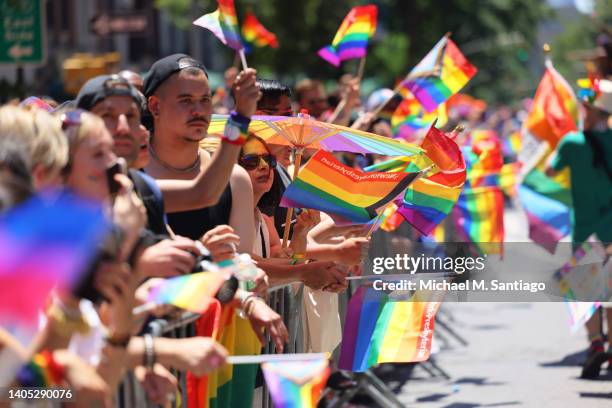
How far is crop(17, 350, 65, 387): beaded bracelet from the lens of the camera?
385 cm

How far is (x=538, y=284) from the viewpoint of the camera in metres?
8.51

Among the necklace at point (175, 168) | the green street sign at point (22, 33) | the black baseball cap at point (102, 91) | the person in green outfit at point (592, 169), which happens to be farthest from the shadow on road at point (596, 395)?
the green street sign at point (22, 33)

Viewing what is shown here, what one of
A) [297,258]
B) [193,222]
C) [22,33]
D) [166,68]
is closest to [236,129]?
[193,222]

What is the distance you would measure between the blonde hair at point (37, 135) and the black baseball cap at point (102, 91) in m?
0.90

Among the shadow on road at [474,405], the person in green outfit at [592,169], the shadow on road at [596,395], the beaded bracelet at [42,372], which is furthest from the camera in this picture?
the person in green outfit at [592,169]

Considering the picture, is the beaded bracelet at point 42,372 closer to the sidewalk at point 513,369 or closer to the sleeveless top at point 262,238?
the sleeveless top at point 262,238

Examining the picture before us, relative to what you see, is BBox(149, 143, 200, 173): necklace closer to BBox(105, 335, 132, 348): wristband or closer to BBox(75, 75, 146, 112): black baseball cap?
BBox(75, 75, 146, 112): black baseball cap

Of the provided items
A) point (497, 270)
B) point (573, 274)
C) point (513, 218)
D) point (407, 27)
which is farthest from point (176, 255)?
point (407, 27)

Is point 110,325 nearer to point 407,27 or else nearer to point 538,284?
point 538,284

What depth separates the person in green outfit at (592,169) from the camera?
35.8 ft

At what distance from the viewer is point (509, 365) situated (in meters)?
11.1

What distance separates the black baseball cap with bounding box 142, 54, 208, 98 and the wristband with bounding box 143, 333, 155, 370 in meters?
1.98

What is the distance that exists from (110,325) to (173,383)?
0.31 m

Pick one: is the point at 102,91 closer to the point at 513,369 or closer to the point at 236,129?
the point at 236,129
